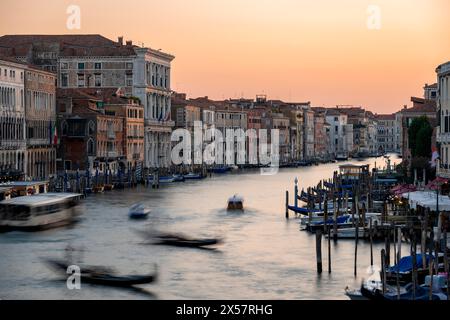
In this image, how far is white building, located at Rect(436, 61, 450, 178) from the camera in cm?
1834

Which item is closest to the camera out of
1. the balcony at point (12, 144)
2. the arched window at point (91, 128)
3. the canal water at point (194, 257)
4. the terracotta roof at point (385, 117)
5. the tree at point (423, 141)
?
the canal water at point (194, 257)

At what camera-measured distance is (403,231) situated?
51.6 feet

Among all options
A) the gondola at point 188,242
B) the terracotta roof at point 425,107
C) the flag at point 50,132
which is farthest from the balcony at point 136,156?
the gondola at point 188,242

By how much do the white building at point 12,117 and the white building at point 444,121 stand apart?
11812mm

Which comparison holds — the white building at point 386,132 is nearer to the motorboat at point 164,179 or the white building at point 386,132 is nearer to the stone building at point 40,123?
the motorboat at point 164,179

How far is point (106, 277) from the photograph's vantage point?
40.9 feet

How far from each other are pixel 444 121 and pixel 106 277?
8199mm

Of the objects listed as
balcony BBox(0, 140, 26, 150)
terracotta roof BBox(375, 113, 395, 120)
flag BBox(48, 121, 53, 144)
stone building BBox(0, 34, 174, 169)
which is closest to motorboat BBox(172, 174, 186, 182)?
stone building BBox(0, 34, 174, 169)

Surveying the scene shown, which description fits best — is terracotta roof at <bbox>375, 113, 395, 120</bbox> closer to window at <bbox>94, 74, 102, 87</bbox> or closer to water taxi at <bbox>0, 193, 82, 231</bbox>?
window at <bbox>94, 74, 102, 87</bbox>

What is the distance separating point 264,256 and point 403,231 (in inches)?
82.8

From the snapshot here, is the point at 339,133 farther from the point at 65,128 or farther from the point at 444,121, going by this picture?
the point at 444,121

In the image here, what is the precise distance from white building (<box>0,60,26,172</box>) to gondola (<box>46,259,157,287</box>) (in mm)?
14450

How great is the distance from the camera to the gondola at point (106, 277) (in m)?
12.2

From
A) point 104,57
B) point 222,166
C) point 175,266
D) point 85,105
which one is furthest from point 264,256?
point 222,166
